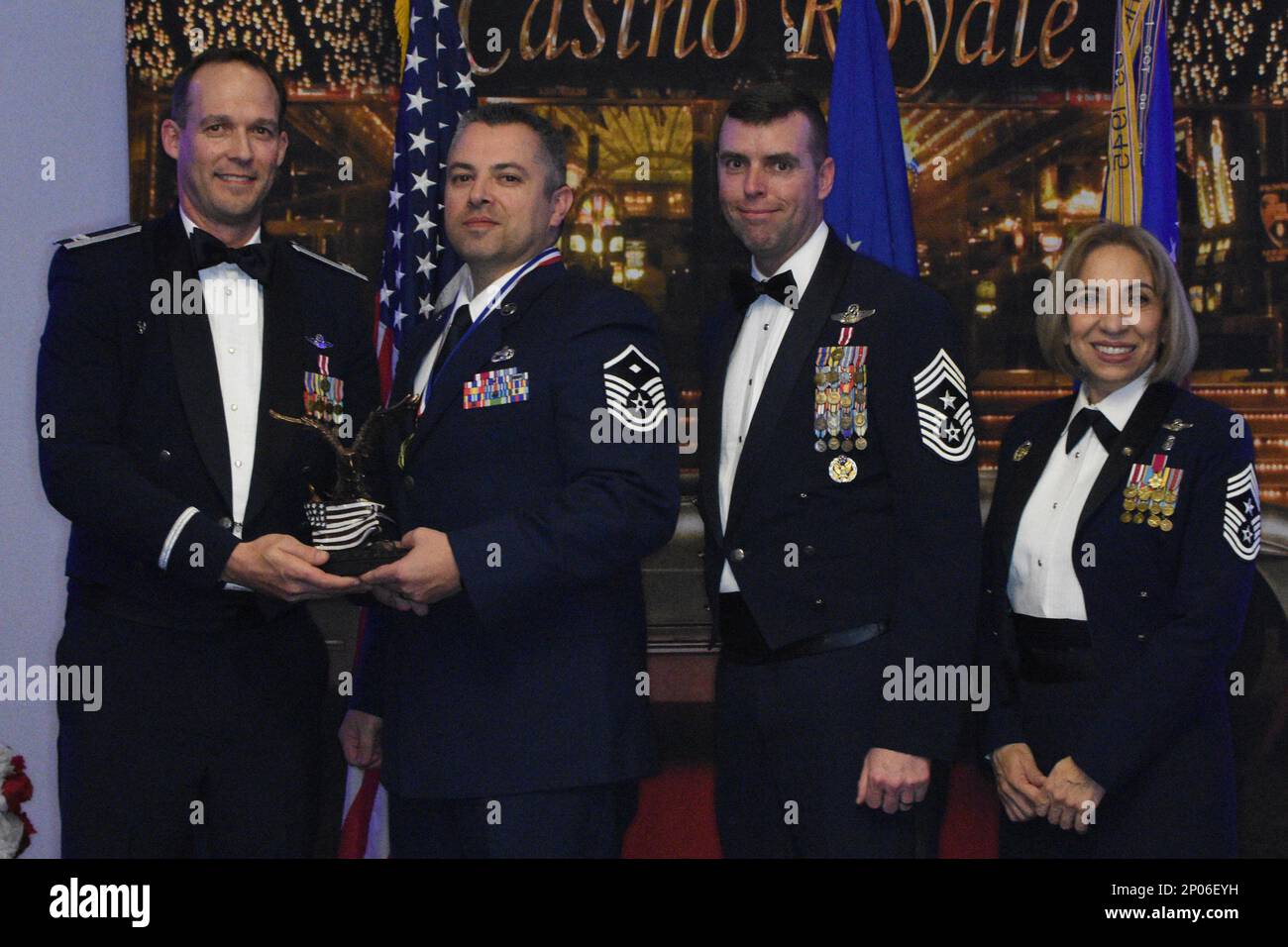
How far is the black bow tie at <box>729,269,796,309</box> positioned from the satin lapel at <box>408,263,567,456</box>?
0.38 metres

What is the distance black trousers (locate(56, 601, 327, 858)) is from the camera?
2.19 metres

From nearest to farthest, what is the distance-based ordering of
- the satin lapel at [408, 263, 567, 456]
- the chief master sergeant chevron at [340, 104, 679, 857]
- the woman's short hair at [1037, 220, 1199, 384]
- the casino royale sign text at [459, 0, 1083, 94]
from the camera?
the chief master sergeant chevron at [340, 104, 679, 857]
the satin lapel at [408, 263, 567, 456]
the woman's short hair at [1037, 220, 1199, 384]
the casino royale sign text at [459, 0, 1083, 94]

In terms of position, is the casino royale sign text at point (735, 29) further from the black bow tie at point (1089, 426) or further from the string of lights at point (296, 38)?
the black bow tie at point (1089, 426)

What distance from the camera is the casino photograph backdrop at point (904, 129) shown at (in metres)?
4.42

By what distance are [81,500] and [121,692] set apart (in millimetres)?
323

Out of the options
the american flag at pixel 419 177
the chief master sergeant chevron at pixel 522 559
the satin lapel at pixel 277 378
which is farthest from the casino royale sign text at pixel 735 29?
the chief master sergeant chevron at pixel 522 559

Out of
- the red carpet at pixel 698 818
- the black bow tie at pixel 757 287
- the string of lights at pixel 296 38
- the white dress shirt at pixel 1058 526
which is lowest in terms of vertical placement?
the red carpet at pixel 698 818

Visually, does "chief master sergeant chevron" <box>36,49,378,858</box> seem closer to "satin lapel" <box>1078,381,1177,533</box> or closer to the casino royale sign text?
"satin lapel" <box>1078,381,1177,533</box>

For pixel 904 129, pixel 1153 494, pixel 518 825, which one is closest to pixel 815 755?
pixel 518 825

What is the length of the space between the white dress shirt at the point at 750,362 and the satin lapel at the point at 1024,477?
0.52 meters

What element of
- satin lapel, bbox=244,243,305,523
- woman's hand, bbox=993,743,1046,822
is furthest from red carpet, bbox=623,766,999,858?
satin lapel, bbox=244,243,305,523

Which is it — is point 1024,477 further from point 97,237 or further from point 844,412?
point 97,237

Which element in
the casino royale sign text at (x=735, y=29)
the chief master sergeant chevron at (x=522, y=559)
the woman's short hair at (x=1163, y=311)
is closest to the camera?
the chief master sergeant chevron at (x=522, y=559)
